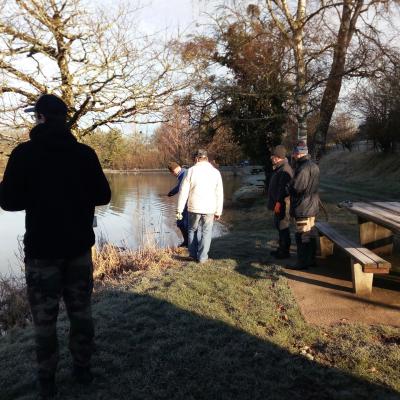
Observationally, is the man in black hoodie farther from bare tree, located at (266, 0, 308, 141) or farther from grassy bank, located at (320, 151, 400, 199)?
grassy bank, located at (320, 151, 400, 199)

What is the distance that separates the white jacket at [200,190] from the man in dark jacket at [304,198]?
1.34 m

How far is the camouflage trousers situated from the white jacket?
148 inches

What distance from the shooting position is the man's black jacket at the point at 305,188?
6191 millimetres

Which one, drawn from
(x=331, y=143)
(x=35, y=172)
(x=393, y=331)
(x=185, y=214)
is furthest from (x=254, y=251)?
(x=331, y=143)

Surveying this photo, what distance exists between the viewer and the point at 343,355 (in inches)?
144

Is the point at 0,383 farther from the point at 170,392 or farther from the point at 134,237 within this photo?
the point at 134,237

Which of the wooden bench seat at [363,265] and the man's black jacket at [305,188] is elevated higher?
the man's black jacket at [305,188]

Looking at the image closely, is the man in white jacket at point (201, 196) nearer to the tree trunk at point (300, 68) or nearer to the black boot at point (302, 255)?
the black boot at point (302, 255)

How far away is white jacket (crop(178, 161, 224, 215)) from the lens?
22.5 feet

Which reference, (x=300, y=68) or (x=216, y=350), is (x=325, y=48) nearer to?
(x=300, y=68)

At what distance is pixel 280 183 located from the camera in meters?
7.11

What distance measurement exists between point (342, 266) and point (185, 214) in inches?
141

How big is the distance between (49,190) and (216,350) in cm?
212

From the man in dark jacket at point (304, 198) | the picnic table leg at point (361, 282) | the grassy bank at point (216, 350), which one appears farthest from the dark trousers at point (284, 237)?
the picnic table leg at point (361, 282)
